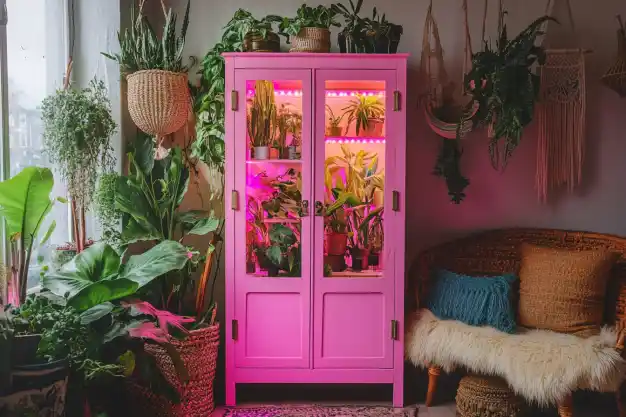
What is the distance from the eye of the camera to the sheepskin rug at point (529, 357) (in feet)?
9.06

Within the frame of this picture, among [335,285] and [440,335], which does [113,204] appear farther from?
[440,335]

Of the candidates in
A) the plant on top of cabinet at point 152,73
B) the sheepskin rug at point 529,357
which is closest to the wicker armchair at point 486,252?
the sheepskin rug at point 529,357

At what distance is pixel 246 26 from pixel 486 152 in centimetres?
166

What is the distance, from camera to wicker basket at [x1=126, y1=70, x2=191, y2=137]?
3154mm

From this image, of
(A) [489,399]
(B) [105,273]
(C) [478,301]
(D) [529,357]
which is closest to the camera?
(B) [105,273]

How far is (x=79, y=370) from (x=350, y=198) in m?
1.71

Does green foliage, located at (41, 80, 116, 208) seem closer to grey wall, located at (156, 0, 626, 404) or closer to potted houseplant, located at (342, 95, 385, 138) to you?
grey wall, located at (156, 0, 626, 404)

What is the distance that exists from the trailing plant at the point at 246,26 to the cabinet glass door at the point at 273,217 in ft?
0.81

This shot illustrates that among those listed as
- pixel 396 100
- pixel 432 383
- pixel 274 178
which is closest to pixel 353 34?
pixel 396 100

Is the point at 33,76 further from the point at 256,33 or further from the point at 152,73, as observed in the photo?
the point at 256,33

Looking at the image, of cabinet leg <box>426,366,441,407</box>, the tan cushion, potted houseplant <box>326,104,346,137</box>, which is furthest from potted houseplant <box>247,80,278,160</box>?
the tan cushion

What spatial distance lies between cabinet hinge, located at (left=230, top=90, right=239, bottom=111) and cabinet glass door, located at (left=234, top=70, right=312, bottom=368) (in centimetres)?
2

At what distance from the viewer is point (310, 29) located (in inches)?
127

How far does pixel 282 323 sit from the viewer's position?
3295 mm
